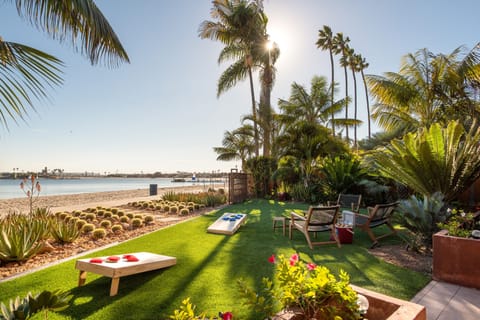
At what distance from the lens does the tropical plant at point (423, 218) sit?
468cm

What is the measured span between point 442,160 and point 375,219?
2.01m

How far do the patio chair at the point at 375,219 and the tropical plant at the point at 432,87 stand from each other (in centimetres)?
677

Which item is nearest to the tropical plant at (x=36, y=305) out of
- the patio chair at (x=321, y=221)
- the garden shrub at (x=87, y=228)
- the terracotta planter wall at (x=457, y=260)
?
the terracotta planter wall at (x=457, y=260)

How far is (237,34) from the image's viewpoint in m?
17.0

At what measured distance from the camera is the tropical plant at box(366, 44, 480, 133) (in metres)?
10.6

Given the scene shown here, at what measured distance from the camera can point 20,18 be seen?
2.33 meters

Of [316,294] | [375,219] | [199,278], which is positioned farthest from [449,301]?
[199,278]

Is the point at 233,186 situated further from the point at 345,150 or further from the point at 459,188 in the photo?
the point at 459,188

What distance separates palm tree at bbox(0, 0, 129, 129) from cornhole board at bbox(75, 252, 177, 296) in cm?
204

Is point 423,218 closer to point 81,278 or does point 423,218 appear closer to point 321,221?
point 321,221

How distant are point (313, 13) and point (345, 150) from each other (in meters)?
7.30

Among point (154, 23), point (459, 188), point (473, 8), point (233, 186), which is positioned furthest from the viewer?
point (233, 186)

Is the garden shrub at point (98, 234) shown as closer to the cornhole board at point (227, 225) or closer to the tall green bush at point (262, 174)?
the cornhole board at point (227, 225)

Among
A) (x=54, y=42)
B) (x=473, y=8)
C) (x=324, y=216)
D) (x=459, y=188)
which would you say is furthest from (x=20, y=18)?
(x=473, y=8)
